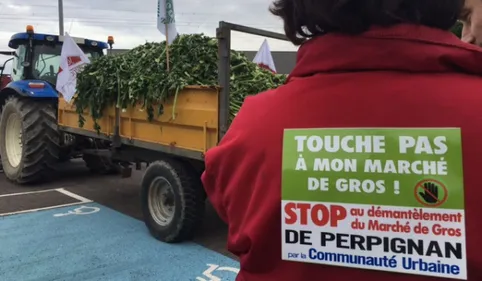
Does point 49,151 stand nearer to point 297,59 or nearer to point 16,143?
point 16,143

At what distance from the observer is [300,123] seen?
1.16 m

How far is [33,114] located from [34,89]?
435mm

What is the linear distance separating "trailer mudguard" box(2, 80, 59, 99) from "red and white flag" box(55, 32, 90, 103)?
158 cm

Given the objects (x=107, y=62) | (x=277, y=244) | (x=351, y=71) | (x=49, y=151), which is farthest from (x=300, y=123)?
(x=49, y=151)

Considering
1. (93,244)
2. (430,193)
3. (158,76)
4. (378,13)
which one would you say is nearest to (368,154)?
(430,193)

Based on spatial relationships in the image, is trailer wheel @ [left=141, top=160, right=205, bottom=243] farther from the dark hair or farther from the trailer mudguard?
the dark hair

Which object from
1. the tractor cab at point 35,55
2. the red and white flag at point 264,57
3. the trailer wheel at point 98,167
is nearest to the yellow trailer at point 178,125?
the red and white flag at point 264,57

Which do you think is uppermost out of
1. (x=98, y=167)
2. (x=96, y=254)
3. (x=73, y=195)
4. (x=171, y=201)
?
(x=98, y=167)

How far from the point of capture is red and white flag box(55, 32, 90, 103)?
645cm

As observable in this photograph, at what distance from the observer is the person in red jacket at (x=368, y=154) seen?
102 cm

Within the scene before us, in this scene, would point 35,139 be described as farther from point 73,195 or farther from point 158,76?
point 158,76

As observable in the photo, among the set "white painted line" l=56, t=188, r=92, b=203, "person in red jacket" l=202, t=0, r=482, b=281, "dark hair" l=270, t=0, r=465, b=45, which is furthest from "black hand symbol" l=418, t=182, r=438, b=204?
"white painted line" l=56, t=188, r=92, b=203

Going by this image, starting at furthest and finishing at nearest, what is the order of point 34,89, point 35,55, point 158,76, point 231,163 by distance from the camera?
point 35,55 → point 34,89 → point 158,76 → point 231,163

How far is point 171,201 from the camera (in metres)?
5.29
